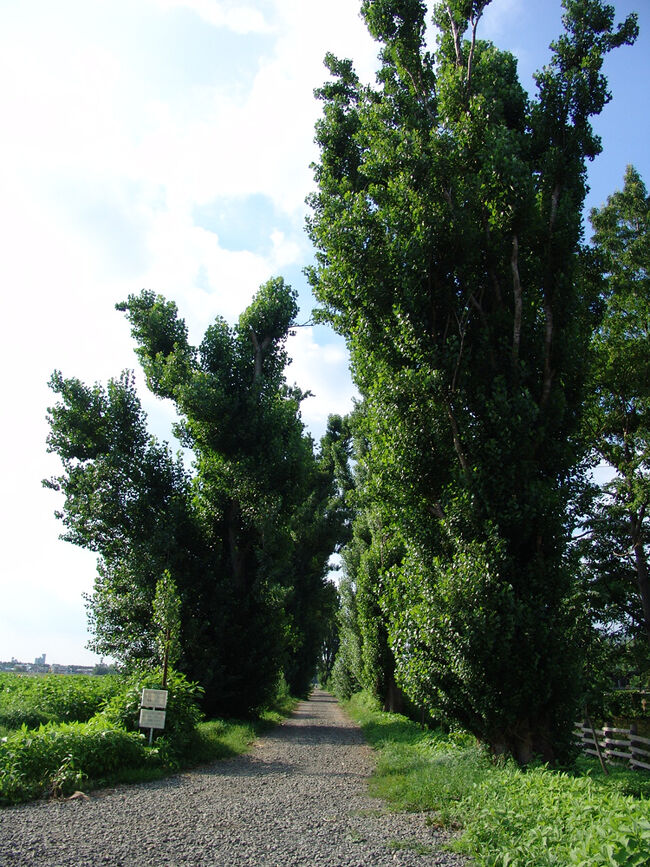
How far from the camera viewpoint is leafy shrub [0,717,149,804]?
625 cm

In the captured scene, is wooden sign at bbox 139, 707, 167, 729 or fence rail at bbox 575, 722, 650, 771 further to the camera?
fence rail at bbox 575, 722, 650, 771

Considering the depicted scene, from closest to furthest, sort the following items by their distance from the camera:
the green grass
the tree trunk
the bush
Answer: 1. the green grass
2. the tree trunk
3. the bush

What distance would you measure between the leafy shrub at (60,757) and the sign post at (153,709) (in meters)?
0.44

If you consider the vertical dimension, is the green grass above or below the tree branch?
below

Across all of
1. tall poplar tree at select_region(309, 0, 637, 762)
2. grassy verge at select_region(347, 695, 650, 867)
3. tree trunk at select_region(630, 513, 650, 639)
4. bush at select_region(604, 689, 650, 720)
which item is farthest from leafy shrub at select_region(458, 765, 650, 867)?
bush at select_region(604, 689, 650, 720)

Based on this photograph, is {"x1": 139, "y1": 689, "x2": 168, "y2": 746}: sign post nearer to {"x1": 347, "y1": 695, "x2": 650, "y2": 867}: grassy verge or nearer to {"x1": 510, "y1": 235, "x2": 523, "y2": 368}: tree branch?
{"x1": 347, "y1": 695, "x2": 650, "y2": 867}: grassy verge

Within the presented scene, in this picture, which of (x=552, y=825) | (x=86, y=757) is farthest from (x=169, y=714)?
(x=552, y=825)

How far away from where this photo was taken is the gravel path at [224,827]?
429 cm

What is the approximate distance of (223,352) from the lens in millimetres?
16547

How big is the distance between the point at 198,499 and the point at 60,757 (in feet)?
30.3

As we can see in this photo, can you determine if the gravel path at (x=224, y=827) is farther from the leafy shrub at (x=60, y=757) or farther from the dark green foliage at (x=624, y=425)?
the dark green foliage at (x=624, y=425)

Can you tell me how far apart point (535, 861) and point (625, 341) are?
15966 millimetres

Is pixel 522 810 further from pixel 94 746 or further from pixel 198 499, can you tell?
pixel 198 499

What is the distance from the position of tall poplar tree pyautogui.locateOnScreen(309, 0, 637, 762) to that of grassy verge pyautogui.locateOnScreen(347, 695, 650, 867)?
43.4 inches
